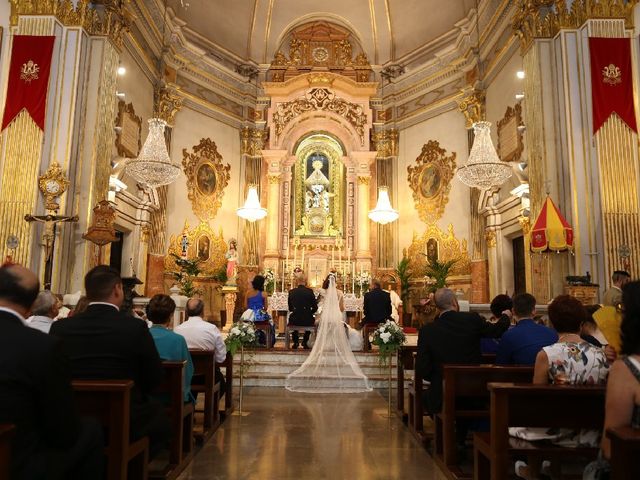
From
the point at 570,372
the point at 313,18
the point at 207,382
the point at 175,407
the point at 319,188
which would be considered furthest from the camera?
the point at 313,18

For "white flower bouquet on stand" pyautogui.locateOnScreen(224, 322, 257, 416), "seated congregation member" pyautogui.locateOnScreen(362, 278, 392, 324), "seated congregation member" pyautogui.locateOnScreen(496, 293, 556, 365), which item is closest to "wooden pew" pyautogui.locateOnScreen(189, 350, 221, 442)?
"white flower bouquet on stand" pyautogui.locateOnScreen(224, 322, 257, 416)

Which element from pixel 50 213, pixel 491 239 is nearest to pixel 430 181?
pixel 491 239

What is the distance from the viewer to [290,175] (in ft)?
51.9

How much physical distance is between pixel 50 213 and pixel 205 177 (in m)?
5.99

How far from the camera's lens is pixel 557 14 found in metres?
9.28

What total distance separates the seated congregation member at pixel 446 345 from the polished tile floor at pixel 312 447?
21.8 inches

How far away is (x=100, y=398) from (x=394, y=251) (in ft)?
42.6

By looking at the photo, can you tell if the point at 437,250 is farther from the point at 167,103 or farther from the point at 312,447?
the point at 312,447

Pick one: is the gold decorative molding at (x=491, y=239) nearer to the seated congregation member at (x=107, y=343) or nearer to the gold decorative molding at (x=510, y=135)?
the gold decorative molding at (x=510, y=135)

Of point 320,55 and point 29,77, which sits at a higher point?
point 320,55

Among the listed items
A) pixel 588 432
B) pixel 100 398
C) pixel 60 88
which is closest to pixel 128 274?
pixel 60 88

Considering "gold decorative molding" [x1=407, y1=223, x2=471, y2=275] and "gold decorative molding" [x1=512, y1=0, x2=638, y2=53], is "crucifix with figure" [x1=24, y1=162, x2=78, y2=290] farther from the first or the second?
"gold decorative molding" [x1=407, y1=223, x2=471, y2=275]

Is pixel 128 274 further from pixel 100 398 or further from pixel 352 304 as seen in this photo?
pixel 100 398

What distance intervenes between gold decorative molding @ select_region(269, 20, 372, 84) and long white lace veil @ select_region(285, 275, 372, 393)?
1103cm
